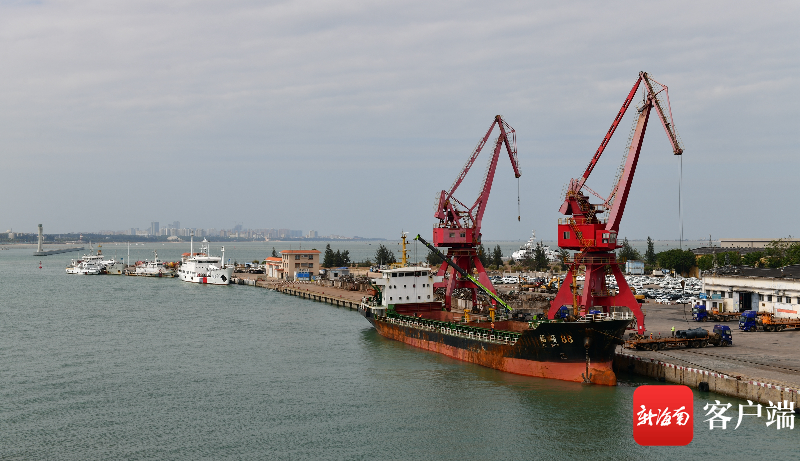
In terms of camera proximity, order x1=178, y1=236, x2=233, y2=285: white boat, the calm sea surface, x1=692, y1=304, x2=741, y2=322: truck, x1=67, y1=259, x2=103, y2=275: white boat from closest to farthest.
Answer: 1. the calm sea surface
2. x1=692, y1=304, x2=741, y2=322: truck
3. x1=178, y1=236, x2=233, y2=285: white boat
4. x1=67, y1=259, x2=103, y2=275: white boat

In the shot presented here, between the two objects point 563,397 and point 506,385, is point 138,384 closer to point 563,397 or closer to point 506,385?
point 506,385

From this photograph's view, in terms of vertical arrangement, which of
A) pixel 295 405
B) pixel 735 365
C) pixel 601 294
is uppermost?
pixel 601 294

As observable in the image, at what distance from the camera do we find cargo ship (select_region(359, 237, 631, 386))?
33.0 metres

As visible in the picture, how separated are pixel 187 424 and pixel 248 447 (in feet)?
12.8

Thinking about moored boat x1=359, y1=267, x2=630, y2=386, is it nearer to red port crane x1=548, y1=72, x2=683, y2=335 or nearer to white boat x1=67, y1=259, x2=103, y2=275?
red port crane x1=548, y1=72, x2=683, y2=335

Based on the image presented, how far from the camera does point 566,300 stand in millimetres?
43875

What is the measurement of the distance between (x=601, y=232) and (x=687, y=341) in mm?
8114

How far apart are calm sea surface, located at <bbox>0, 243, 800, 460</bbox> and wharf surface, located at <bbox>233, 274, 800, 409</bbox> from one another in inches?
33.9

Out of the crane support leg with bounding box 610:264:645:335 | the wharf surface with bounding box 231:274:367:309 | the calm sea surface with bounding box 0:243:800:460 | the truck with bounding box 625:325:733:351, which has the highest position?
the crane support leg with bounding box 610:264:645:335

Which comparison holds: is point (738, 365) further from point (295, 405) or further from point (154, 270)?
point (154, 270)

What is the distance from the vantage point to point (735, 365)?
32.2 metres

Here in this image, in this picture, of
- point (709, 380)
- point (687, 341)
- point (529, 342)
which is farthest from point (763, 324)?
point (529, 342)

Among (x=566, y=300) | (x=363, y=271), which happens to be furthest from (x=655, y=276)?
(x=566, y=300)

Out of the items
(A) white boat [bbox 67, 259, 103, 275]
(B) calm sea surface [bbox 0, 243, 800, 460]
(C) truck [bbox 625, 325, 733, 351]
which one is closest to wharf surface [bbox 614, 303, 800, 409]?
(C) truck [bbox 625, 325, 733, 351]
